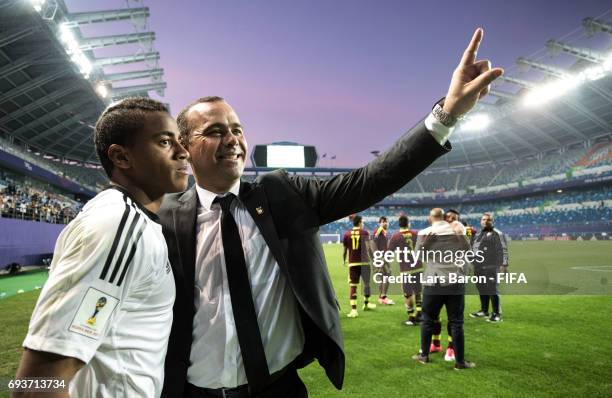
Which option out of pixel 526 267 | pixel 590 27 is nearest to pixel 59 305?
pixel 526 267

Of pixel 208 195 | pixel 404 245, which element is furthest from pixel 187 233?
pixel 404 245

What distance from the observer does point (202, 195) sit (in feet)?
6.74

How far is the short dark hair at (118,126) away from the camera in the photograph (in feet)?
5.13

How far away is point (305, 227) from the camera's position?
1889 mm

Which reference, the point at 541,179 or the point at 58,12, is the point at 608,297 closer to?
the point at 58,12

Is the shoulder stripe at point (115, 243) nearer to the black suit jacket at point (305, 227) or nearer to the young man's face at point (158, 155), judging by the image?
the young man's face at point (158, 155)

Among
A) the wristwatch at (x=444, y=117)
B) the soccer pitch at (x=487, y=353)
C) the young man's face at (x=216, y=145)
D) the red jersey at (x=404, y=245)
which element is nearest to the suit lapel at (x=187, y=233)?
the young man's face at (x=216, y=145)

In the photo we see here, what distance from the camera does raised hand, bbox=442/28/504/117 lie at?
1.60 meters

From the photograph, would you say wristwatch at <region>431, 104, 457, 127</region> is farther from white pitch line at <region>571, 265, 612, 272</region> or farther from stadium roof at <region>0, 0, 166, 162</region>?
stadium roof at <region>0, 0, 166, 162</region>

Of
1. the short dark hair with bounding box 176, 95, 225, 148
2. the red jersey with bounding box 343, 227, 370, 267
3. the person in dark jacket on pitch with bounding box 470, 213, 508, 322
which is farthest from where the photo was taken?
the red jersey with bounding box 343, 227, 370, 267

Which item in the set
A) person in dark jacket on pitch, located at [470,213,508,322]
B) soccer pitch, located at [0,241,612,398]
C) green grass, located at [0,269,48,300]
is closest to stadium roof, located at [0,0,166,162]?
green grass, located at [0,269,48,300]

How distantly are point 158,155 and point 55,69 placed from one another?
2675cm

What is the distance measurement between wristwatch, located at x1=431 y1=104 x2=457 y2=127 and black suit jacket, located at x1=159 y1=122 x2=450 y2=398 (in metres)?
0.07

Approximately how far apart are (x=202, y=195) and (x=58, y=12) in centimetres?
2096
